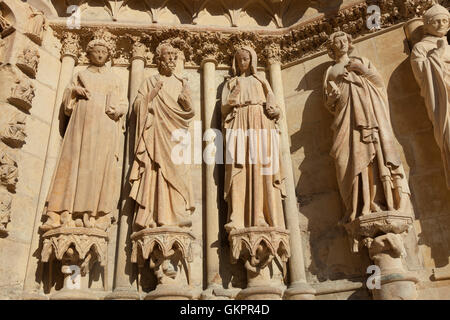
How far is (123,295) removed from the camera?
14.4 feet

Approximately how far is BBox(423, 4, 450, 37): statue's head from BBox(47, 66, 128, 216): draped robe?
12.7 ft

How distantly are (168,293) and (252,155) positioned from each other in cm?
179

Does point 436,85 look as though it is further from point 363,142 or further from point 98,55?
point 98,55

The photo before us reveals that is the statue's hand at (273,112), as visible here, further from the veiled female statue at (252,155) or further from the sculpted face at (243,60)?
the sculpted face at (243,60)

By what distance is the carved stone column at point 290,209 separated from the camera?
457 cm

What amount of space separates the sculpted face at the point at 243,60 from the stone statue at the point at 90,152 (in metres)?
1.61

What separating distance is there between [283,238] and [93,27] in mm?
3854

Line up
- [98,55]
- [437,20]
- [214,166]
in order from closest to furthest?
[437,20] → [214,166] → [98,55]

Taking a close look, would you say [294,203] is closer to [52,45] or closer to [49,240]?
[49,240]

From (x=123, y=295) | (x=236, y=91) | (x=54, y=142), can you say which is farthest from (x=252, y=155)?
(x=54, y=142)
